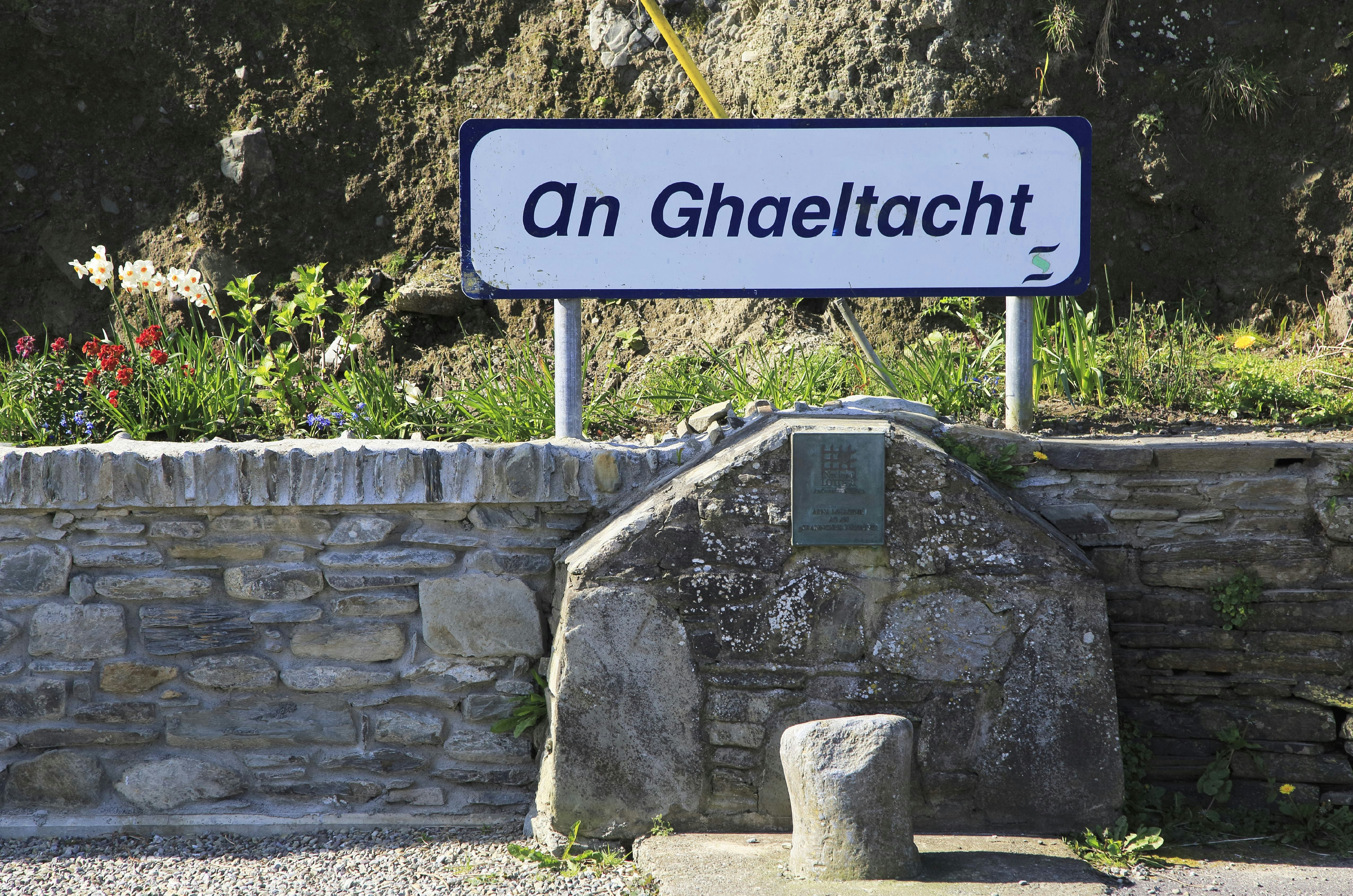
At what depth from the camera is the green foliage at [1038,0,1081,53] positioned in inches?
173

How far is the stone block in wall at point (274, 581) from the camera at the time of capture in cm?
286

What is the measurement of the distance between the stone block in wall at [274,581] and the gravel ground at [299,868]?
723mm

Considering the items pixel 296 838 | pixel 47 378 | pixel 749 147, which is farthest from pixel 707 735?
pixel 47 378

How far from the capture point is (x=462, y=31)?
502 centimetres

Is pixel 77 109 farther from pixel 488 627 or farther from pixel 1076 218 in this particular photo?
pixel 1076 218

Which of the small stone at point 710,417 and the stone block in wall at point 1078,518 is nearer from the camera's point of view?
the stone block in wall at point 1078,518

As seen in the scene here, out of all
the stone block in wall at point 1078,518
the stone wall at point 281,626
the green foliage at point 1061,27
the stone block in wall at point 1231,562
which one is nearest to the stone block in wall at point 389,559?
the stone wall at point 281,626

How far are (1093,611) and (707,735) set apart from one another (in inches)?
43.6

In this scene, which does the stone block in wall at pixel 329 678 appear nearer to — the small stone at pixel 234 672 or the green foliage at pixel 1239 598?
the small stone at pixel 234 672

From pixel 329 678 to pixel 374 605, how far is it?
0.85 feet

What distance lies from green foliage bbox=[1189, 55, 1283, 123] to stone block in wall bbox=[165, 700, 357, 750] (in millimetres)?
4370

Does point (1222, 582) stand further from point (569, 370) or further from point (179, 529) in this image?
point (179, 529)

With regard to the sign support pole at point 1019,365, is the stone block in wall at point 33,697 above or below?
below

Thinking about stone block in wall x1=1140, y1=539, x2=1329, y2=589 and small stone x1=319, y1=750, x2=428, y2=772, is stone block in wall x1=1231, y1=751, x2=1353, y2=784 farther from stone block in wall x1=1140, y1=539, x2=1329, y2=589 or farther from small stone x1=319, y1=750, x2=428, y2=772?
small stone x1=319, y1=750, x2=428, y2=772
